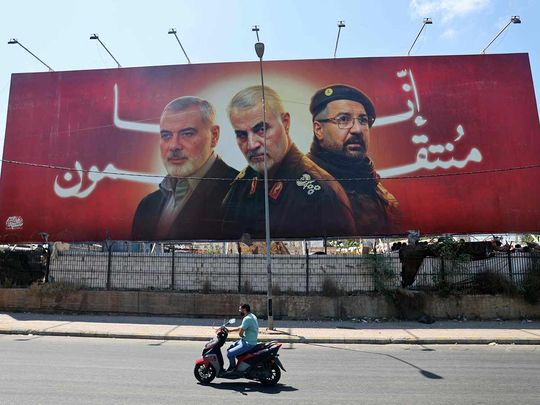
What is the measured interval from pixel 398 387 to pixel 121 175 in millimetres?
24324

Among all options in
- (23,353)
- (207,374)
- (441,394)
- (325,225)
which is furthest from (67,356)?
(325,225)

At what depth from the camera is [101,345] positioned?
39.9 ft

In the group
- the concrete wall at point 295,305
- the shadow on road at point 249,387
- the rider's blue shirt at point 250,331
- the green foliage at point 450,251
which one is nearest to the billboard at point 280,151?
the green foliage at point 450,251

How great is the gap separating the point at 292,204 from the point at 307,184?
1.51 metres

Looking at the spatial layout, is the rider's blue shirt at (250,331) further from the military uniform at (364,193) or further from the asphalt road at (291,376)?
the military uniform at (364,193)

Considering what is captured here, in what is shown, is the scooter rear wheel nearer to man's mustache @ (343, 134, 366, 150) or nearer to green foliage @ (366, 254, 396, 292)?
green foliage @ (366, 254, 396, 292)

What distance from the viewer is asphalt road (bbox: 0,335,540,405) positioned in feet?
21.4

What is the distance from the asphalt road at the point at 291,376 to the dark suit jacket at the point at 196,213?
15378 millimetres

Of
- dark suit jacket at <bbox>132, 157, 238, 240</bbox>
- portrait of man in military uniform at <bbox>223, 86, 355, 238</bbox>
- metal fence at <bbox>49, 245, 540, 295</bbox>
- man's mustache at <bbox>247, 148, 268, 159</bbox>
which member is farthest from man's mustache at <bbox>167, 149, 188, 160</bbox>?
metal fence at <bbox>49, 245, 540, 295</bbox>

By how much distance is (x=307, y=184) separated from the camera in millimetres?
27438

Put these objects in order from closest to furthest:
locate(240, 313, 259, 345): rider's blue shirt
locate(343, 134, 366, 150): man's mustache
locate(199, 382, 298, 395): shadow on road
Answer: locate(199, 382, 298, 395): shadow on road → locate(240, 313, 259, 345): rider's blue shirt → locate(343, 134, 366, 150): man's mustache

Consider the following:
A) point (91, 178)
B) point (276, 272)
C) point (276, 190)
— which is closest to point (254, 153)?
point (276, 190)

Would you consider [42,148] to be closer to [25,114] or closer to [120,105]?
[25,114]

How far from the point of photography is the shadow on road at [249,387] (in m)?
7.15
